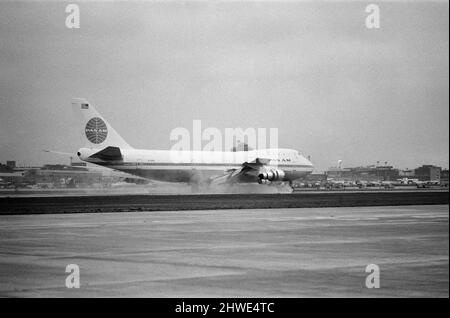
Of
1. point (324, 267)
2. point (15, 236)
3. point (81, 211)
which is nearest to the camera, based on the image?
point (324, 267)

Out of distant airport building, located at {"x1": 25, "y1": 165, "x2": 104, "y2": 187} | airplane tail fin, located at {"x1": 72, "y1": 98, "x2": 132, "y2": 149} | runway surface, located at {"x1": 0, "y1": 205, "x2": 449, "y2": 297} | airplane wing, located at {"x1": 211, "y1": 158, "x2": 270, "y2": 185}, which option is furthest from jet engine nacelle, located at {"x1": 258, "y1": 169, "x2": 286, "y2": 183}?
runway surface, located at {"x1": 0, "y1": 205, "x2": 449, "y2": 297}

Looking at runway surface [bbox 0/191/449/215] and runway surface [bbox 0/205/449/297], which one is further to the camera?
runway surface [bbox 0/191/449/215]

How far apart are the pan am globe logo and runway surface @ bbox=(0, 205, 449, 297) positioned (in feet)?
193

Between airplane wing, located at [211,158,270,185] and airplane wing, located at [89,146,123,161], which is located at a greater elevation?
airplane wing, located at [89,146,123,161]

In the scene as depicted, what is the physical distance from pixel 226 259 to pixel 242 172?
A: 81864mm

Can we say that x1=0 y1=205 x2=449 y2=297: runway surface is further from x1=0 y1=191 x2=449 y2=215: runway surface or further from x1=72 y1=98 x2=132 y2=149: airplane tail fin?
x1=72 y1=98 x2=132 y2=149: airplane tail fin

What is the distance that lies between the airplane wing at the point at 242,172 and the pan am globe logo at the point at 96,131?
1632 centimetres

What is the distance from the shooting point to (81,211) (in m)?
46.3

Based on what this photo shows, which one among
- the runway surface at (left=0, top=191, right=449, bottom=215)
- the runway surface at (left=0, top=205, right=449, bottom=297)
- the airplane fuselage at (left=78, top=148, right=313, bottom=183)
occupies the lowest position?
the runway surface at (left=0, top=191, right=449, bottom=215)

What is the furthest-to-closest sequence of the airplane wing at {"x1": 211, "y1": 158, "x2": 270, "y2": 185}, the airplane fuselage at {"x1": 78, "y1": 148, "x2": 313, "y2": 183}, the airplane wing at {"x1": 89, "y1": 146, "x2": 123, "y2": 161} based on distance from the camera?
the airplane wing at {"x1": 211, "y1": 158, "x2": 270, "y2": 185} → the airplane fuselage at {"x1": 78, "y1": 148, "x2": 313, "y2": 183} → the airplane wing at {"x1": 89, "y1": 146, "x2": 123, "y2": 161}

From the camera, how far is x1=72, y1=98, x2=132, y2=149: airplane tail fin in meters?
91.1
